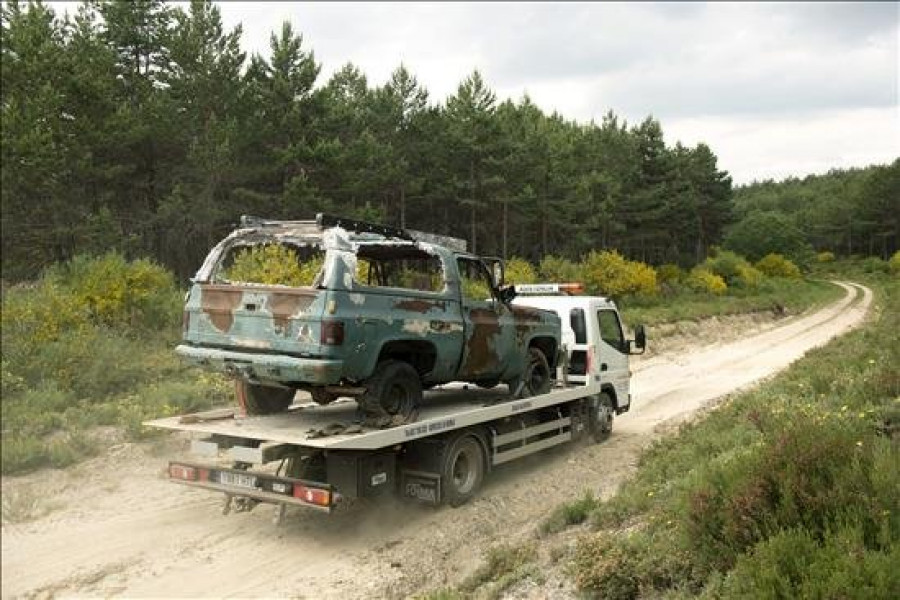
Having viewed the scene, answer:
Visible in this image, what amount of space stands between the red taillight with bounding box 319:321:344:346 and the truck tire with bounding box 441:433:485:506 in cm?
186

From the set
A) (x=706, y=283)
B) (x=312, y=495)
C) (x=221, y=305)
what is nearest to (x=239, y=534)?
(x=312, y=495)

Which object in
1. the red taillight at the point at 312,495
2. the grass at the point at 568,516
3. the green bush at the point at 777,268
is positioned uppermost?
the green bush at the point at 777,268

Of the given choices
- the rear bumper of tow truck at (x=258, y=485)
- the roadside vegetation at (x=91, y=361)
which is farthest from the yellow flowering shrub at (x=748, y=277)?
the rear bumper of tow truck at (x=258, y=485)

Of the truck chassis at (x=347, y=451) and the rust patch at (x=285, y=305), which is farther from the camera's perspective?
the truck chassis at (x=347, y=451)

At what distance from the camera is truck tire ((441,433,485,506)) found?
752 cm

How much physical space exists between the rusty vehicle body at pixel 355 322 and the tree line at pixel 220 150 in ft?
19.1

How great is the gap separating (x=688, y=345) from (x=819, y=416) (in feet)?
69.4

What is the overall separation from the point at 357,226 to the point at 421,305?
1009 mm

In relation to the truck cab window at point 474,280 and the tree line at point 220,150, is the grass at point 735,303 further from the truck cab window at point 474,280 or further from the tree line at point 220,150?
the truck cab window at point 474,280

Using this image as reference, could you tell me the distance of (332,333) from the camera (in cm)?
641

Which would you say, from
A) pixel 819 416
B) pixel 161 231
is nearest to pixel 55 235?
pixel 161 231

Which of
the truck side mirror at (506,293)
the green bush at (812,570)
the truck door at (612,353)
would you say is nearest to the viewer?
the green bush at (812,570)

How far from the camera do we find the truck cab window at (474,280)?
322 inches

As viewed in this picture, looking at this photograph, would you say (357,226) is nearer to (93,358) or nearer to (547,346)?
(547,346)
